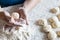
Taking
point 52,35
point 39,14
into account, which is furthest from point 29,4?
point 52,35

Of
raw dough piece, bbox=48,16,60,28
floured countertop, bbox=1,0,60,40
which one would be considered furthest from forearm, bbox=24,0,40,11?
raw dough piece, bbox=48,16,60,28

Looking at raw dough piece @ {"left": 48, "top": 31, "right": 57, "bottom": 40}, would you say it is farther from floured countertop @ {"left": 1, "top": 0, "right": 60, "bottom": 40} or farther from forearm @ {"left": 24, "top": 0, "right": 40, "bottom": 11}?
forearm @ {"left": 24, "top": 0, "right": 40, "bottom": 11}

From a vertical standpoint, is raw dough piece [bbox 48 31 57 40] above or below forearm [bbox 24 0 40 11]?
below

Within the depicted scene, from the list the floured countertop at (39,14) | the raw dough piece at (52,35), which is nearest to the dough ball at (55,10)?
the floured countertop at (39,14)

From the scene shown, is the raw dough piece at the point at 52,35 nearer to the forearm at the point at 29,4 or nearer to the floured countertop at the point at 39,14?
the floured countertop at the point at 39,14

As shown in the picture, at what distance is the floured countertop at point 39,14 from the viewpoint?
0.80 metres

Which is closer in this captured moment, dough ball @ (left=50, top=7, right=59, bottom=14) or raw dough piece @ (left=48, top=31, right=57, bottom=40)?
raw dough piece @ (left=48, top=31, right=57, bottom=40)

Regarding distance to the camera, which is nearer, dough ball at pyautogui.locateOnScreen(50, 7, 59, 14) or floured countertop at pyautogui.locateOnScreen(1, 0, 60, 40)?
floured countertop at pyautogui.locateOnScreen(1, 0, 60, 40)

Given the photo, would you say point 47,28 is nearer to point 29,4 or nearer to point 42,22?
point 42,22

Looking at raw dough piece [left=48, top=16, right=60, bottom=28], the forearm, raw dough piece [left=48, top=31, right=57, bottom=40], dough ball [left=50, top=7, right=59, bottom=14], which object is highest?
the forearm

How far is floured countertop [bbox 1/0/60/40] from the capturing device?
0.80 m

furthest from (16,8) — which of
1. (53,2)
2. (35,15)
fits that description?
(53,2)

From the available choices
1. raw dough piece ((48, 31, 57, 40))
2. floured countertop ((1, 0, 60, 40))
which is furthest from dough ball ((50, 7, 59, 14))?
raw dough piece ((48, 31, 57, 40))

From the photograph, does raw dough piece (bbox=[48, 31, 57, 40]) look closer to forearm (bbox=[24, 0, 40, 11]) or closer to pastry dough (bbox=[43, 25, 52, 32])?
pastry dough (bbox=[43, 25, 52, 32])
